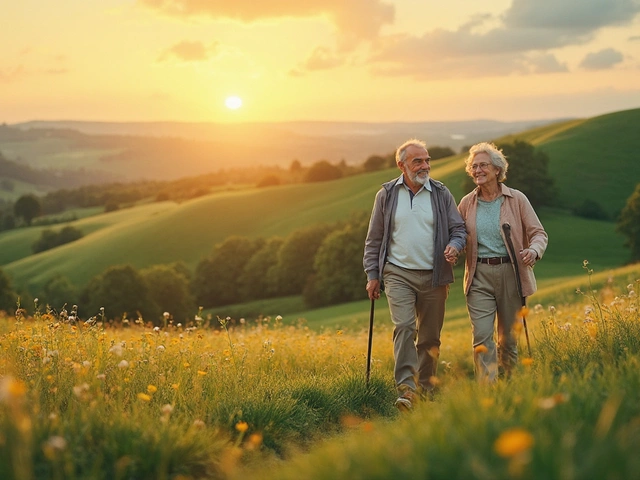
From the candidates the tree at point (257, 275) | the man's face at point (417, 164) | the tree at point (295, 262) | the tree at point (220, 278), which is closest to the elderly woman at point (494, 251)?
the man's face at point (417, 164)

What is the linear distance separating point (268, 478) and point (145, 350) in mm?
4327

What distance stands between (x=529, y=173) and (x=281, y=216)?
33.1 m

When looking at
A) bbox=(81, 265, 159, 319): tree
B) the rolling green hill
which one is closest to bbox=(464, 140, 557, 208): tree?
the rolling green hill

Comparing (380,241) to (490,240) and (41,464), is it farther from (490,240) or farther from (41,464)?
(41,464)

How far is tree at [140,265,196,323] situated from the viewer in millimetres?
62562

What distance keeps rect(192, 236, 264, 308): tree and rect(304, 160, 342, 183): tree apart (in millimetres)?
38909

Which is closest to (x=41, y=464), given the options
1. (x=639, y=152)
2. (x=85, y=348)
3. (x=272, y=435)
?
(x=272, y=435)

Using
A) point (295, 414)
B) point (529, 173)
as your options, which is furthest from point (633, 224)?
point (295, 414)

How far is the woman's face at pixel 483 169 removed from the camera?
7906 millimetres

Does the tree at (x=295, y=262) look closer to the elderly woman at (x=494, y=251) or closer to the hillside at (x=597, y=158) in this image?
the hillside at (x=597, y=158)

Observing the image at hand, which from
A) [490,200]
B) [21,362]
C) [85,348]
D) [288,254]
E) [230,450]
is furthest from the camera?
[288,254]

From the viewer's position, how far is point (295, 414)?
267 inches

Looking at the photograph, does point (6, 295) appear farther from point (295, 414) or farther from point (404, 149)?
point (295, 414)

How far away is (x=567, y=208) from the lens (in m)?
72.5
